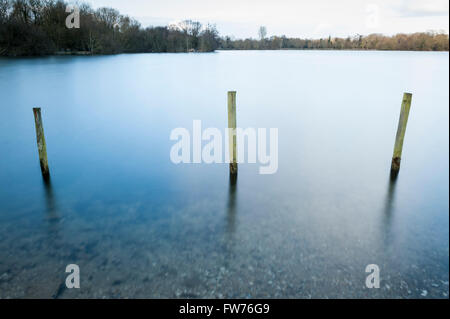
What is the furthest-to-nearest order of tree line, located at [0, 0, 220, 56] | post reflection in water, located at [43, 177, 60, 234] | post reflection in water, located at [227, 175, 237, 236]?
tree line, located at [0, 0, 220, 56], post reflection in water, located at [227, 175, 237, 236], post reflection in water, located at [43, 177, 60, 234]

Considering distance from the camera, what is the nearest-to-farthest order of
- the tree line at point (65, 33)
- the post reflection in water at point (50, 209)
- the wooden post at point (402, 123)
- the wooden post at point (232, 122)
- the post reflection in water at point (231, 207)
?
1. the post reflection in water at point (50, 209)
2. the post reflection in water at point (231, 207)
3. the wooden post at point (232, 122)
4. the wooden post at point (402, 123)
5. the tree line at point (65, 33)

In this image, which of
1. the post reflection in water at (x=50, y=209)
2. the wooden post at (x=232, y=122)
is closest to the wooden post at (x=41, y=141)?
the post reflection in water at (x=50, y=209)

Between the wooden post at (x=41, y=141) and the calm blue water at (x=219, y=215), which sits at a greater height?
the wooden post at (x=41, y=141)

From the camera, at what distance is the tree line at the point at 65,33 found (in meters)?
45.0

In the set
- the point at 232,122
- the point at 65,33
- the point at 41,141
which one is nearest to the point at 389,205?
the point at 232,122

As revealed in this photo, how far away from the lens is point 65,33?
2112 inches

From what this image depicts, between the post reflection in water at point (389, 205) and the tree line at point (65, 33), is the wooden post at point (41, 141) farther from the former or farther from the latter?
the tree line at point (65, 33)

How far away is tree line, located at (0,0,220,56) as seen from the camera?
45.0 metres

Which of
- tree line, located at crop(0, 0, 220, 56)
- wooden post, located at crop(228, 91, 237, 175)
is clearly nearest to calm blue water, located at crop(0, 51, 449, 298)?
wooden post, located at crop(228, 91, 237, 175)

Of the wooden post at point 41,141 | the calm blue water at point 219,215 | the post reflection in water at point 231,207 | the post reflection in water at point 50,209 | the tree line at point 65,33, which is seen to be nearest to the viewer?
the calm blue water at point 219,215

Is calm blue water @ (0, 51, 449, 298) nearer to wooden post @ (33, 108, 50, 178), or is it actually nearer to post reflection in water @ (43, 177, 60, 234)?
post reflection in water @ (43, 177, 60, 234)

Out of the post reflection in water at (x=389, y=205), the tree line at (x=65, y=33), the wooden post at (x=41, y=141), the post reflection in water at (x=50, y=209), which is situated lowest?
the post reflection in water at (x=389, y=205)

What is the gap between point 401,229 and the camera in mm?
5742
